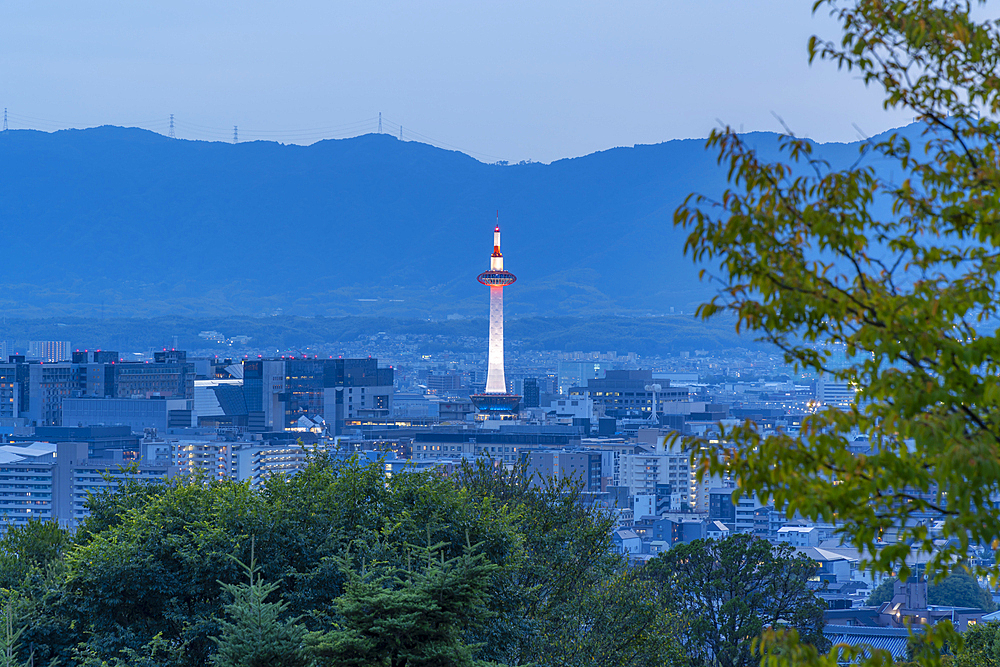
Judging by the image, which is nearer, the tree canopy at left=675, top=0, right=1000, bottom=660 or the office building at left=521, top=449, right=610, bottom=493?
the tree canopy at left=675, top=0, right=1000, bottom=660

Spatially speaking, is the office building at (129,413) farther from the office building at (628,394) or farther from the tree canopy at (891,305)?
the tree canopy at (891,305)

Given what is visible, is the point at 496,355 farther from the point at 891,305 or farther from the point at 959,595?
the point at 891,305

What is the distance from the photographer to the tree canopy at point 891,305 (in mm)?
4129

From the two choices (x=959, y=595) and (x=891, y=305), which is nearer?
(x=891, y=305)

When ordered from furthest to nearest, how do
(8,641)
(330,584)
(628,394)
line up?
(628,394)
(330,584)
(8,641)

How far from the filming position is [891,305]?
4254 mm

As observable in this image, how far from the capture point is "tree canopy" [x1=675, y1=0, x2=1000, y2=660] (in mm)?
4129

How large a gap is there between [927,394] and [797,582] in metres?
16.6

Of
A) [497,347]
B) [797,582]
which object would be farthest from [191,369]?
[797,582]

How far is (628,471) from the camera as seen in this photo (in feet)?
321

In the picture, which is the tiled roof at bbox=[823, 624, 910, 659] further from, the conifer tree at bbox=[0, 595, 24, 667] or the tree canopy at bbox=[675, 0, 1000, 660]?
the tree canopy at bbox=[675, 0, 1000, 660]

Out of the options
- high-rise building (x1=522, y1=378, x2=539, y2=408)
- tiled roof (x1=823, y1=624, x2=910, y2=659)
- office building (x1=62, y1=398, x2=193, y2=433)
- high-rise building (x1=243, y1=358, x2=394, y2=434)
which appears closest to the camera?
tiled roof (x1=823, y1=624, x2=910, y2=659)

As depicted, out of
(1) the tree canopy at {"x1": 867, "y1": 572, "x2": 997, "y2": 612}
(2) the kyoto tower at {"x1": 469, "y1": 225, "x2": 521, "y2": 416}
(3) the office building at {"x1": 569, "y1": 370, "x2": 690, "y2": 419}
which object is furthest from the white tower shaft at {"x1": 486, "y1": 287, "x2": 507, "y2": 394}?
(1) the tree canopy at {"x1": 867, "y1": 572, "x2": 997, "y2": 612}

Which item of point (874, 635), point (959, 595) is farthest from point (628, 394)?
point (874, 635)
